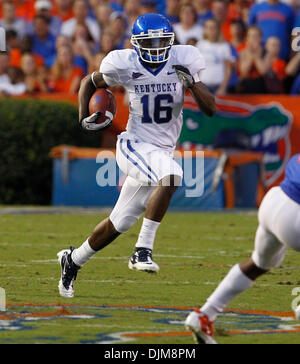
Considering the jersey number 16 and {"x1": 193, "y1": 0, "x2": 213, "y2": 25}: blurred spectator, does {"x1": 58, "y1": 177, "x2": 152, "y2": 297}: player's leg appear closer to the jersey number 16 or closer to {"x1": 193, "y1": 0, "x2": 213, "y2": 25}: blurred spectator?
the jersey number 16

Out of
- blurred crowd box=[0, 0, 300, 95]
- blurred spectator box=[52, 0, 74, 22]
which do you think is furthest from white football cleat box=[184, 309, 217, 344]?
blurred spectator box=[52, 0, 74, 22]

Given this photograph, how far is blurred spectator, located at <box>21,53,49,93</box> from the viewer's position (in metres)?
13.6

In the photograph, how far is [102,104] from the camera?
666 centimetres

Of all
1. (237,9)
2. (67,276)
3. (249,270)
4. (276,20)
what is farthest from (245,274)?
(237,9)

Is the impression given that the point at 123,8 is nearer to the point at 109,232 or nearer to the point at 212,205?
the point at 212,205

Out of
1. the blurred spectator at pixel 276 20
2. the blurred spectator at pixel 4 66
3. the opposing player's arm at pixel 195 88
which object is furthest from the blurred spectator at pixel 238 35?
the opposing player's arm at pixel 195 88

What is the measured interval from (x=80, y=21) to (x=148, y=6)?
3.60 feet

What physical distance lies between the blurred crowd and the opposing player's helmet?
584 centimetres

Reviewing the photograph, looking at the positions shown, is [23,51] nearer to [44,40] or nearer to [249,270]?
[44,40]

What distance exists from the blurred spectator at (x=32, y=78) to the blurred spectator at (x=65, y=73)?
0.13m

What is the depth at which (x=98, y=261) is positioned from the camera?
26.1ft

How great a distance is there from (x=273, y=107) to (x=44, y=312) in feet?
24.5
